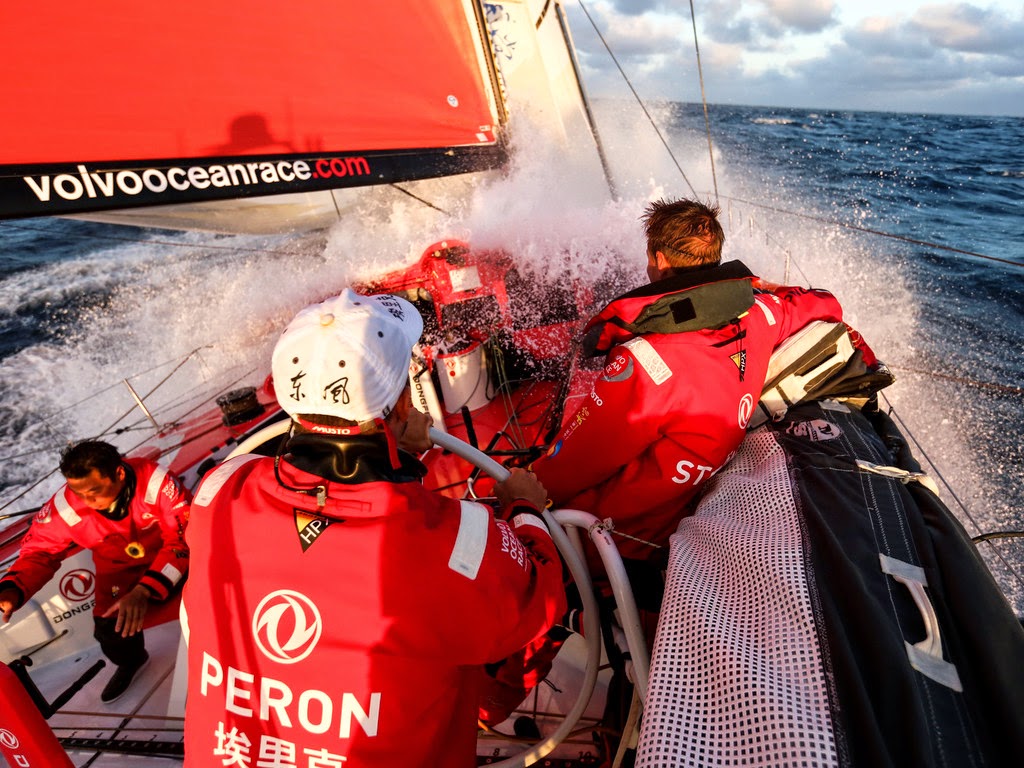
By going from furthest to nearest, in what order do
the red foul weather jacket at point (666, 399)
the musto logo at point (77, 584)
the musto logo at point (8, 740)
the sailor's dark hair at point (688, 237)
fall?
1. the musto logo at point (77, 584)
2. the sailor's dark hair at point (688, 237)
3. the red foul weather jacket at point (666, 399)
4. the musto logo at point (8, 740)

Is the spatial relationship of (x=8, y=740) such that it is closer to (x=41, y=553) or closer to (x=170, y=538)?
(x=170, y=538)

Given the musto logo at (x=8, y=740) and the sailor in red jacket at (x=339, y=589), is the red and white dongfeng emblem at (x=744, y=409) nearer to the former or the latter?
the sailor in red jacket at (x=339, y=589)

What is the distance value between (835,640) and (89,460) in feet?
7.76

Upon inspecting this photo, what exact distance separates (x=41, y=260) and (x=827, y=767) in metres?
15.0

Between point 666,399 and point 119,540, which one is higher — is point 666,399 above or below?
above

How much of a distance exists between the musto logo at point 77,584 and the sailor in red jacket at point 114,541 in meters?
0.15

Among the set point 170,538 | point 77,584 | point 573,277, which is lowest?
point 77,584

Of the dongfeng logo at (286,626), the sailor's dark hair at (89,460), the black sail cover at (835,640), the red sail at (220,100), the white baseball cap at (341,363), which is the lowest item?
the black sail cover at (835,640)

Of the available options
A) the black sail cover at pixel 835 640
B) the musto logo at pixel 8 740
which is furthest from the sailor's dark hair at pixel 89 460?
the black sail cover at pixel 835 640

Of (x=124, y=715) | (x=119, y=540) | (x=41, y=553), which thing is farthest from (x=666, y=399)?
(x=41, y=553)

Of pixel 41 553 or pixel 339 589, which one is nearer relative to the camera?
pixel 339 589

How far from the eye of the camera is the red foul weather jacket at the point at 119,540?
200 centimetres

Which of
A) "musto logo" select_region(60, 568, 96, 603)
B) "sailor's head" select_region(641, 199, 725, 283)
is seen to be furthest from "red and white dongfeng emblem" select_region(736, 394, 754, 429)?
"musto logo" select_region(60, 568, 96, 603)

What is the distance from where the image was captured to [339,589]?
0.90 meters
